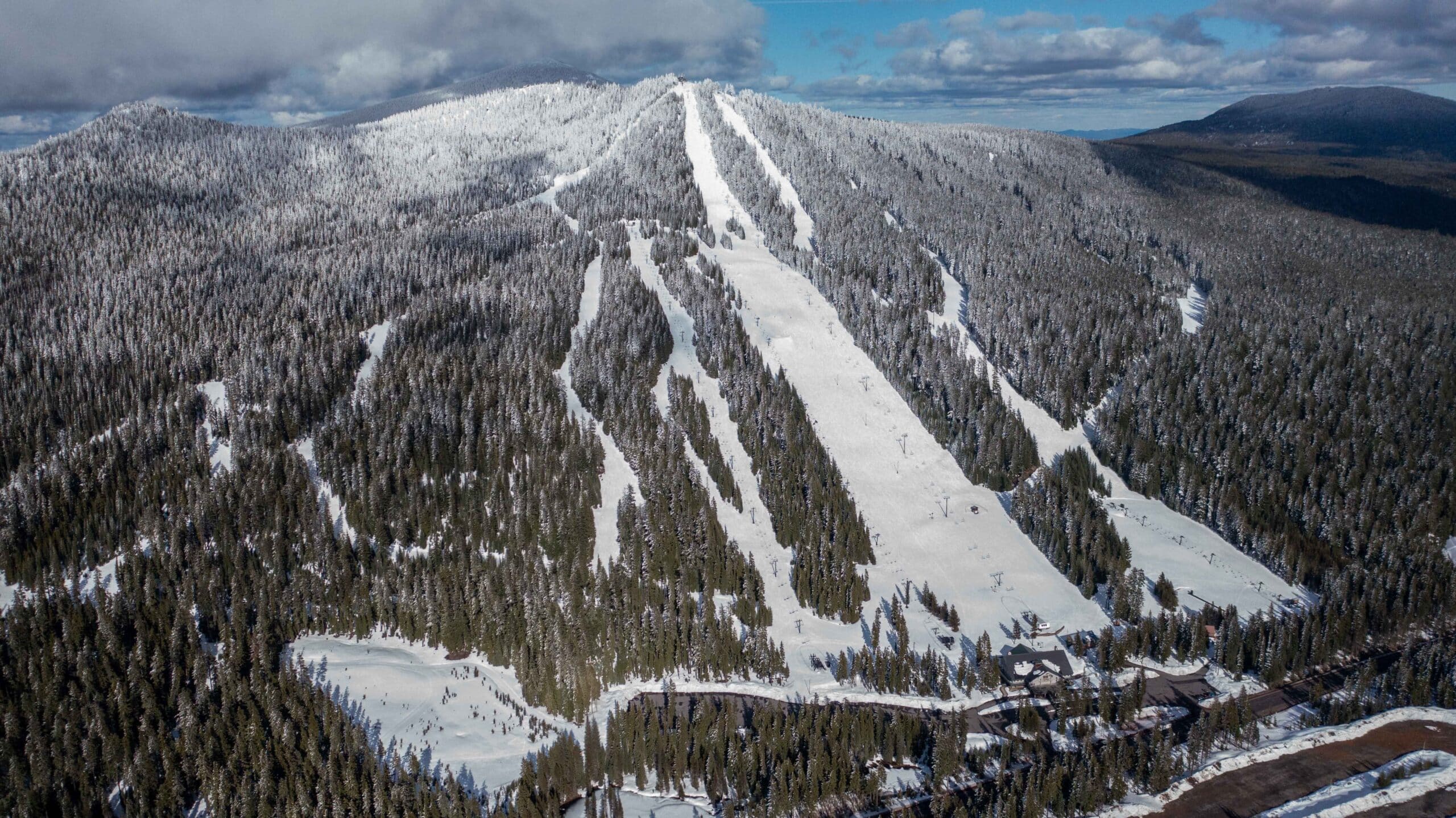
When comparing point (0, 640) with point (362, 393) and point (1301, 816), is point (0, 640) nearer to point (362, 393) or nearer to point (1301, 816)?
point (362, 393)

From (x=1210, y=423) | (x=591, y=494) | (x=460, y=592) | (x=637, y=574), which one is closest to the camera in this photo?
(x=460, y=592)

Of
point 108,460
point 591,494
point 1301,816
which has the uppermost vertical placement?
point 108,460

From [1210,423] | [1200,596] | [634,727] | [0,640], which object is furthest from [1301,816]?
[0,640]

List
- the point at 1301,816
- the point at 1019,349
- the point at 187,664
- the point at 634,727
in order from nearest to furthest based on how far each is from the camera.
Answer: the point at 1301,816 < the point at 634,727 < the point at 187,664 < the point at 1019,349

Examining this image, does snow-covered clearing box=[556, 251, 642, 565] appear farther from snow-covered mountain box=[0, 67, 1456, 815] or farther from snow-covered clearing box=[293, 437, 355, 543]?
Answer: snow-covered clearing box=[293, 437, 355, 543]

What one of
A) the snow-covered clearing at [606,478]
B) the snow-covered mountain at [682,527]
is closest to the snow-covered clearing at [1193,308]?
the snow-covered mountain at [682,527]

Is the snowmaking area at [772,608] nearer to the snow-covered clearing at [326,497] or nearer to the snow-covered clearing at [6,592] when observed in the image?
the snow-covered clearing at [326,497]
